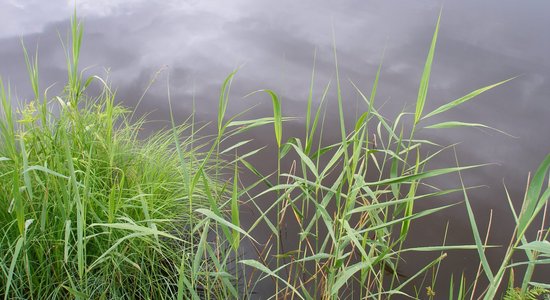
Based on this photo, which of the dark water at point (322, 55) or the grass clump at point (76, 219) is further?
the dark water at point (322, 55)

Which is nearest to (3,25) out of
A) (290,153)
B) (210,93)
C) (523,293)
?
(210,93)

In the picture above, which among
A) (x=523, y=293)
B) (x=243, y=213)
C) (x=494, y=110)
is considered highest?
(x=523, y=293)

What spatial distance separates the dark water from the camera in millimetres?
2502

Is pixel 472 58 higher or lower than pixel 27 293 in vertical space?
higher

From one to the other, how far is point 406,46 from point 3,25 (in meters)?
2.42

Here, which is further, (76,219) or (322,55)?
(322,55)

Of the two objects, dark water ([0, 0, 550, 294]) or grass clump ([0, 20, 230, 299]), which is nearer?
grass clump ([0, 20, 230, 299])

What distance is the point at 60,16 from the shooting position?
338 centimetres

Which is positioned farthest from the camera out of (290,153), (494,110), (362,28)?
(362,28)

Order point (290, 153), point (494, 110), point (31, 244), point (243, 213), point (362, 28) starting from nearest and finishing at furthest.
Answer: point (31, 244), point (243, 213), point (290, 153), point (494, 110), point (362, 28)

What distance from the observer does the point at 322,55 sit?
3.00 metres

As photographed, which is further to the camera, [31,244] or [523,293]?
[31,244]

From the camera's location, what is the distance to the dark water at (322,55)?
2502 mm

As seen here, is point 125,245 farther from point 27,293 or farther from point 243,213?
point 243,213
